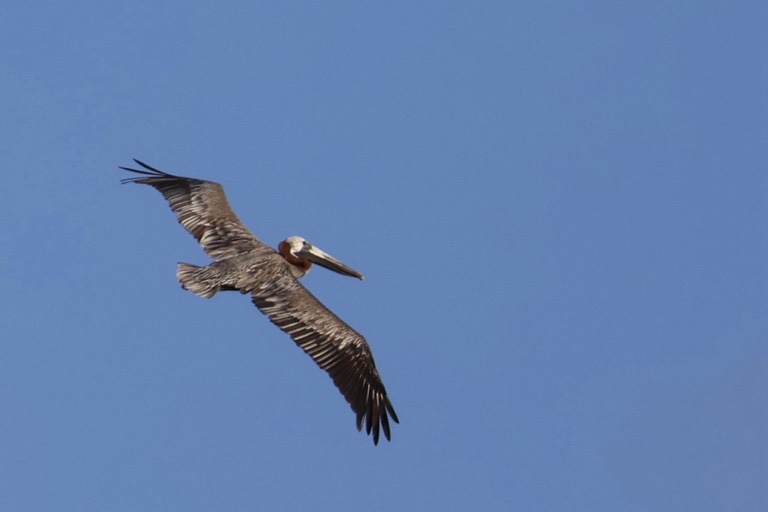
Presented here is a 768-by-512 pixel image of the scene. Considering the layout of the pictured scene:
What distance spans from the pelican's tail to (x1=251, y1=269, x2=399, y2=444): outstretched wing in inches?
29.6

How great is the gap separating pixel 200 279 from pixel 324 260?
9.92ft

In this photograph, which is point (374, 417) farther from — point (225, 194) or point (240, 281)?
point (225, 194)

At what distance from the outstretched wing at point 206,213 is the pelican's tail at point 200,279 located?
3.17ft

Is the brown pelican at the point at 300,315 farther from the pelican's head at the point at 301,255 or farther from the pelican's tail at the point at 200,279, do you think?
the pelican's head at the point at 301,255

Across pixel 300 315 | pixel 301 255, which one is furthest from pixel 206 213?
pixel 300 315

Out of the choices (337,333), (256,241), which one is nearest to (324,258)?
(256,241)

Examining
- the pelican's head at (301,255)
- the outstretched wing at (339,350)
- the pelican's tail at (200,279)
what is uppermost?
the pelican's head at (301,255)

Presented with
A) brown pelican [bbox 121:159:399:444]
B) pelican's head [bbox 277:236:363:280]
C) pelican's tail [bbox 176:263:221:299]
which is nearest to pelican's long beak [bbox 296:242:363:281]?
pelican's head [bbox 277:236:363:280]

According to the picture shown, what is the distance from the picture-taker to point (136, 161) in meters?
28.0

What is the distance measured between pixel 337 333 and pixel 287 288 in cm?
105

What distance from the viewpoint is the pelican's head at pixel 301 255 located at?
2658cm

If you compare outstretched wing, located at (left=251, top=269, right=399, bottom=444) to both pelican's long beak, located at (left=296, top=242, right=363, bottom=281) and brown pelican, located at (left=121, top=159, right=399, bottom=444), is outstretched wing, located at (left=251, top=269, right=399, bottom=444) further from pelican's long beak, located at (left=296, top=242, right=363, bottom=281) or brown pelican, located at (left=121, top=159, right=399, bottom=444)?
pelican's long beak, located at (left=296, top=242, right=363, bottom=281)

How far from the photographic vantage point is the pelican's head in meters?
26.6

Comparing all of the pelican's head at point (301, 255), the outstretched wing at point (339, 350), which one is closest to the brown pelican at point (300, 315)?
the outstretched wing at point (339, 350)
